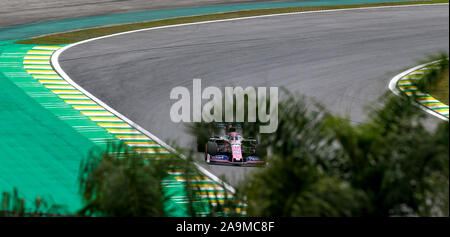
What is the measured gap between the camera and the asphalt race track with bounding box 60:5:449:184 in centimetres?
3014

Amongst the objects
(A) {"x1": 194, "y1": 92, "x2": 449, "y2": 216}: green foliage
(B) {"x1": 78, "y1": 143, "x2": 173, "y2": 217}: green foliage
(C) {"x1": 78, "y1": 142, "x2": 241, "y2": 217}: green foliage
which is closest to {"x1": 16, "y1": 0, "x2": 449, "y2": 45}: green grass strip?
(C) {"x1": 78, "y1": 142, "x2": 241, "y2": 217}: green foliage

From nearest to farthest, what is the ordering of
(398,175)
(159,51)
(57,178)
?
(398,175) → (57,178) → (159,51)

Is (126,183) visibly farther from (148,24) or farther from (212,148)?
(148,24)

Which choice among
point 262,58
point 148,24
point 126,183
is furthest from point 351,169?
point 148,24

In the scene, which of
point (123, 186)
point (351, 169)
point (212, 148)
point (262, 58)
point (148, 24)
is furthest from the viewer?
point (148, 24)

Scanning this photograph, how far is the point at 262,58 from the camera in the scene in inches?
1410

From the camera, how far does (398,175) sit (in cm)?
764

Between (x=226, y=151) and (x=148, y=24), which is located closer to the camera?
(x=226, y=151)

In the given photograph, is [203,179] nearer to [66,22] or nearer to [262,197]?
[262,197]

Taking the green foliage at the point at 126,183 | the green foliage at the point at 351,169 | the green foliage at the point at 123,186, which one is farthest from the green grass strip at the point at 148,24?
the green foliage at the point at 351,169

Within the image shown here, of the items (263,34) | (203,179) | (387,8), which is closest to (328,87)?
(263,34)

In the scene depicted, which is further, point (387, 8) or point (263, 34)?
point (387, 8)

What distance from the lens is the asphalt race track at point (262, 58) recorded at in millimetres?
30141
